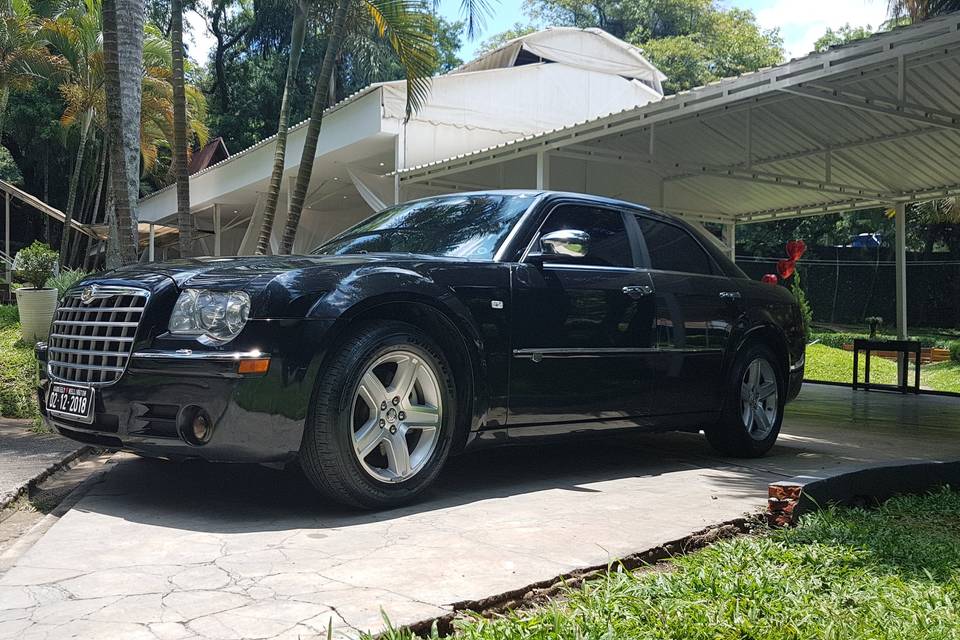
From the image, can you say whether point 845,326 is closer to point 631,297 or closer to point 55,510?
point 631,297

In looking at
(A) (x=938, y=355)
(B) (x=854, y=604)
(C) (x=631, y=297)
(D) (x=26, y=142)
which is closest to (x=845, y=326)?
(A) (x=938, y=355)

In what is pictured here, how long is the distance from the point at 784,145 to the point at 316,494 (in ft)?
38.0

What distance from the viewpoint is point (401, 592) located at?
104 inches

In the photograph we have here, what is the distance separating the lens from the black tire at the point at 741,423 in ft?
18.0

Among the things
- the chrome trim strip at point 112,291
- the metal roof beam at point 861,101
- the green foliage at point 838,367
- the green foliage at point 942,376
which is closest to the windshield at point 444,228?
the chrome trim strip at point 112,291

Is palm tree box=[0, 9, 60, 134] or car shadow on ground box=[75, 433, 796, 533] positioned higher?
palm tree box=[0, 9, 60, 134]

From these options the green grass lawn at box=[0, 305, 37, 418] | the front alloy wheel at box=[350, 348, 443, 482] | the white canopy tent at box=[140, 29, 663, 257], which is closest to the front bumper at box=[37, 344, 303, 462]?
the front alloy wheel at box=[350, 348, 443, 482]

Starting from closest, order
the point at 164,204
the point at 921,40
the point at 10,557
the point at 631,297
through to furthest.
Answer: the point at 10,557
the point at 631,297
the point at 921,40
the point at 164,204

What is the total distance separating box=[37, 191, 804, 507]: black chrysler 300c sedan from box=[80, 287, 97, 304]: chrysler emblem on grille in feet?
0.06

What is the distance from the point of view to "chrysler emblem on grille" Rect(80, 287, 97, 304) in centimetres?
396

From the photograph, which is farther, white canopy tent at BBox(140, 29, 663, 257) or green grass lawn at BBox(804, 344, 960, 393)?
green grass lawn at BBox(804, 344, 960, 393)

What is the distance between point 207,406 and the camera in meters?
3.46

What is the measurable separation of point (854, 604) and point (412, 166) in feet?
41.3

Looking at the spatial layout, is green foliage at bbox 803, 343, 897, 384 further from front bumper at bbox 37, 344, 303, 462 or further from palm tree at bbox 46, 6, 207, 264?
palm tree at bbox 46, 6, 207, 264
